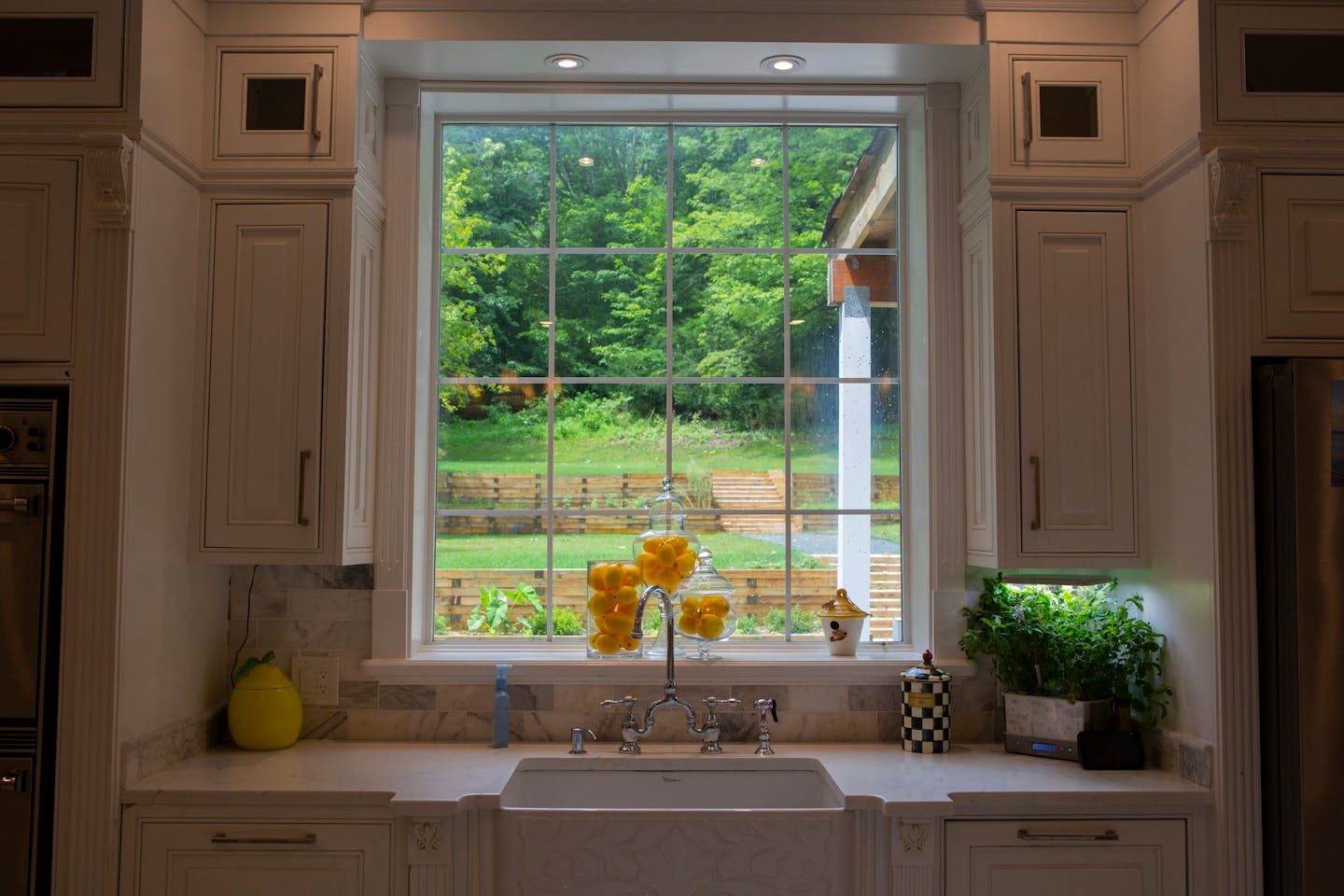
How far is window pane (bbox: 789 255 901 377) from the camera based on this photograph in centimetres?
307

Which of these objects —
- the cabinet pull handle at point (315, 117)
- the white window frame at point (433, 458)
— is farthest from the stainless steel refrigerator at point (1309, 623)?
the cabinet pull handle at point (315, 117)

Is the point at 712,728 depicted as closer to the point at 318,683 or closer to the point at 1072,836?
the point at 1072,836

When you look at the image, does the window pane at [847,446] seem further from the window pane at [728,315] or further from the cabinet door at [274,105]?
the cabinet door at [274,105]

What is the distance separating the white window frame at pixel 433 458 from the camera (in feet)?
9.16

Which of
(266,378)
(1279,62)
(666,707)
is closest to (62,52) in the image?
(266,378)

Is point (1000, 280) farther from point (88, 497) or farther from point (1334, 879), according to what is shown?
point (88, 497)

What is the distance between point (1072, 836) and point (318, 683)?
6.52 ft

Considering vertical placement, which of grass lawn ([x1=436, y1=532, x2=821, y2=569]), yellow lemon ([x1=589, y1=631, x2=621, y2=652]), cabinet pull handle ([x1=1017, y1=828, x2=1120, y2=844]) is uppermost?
grass lawn ([x1=436, y1=532, x2=821, y2=569])

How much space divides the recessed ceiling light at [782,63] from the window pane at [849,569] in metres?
1.30

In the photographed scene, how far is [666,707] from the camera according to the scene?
9.02 ft

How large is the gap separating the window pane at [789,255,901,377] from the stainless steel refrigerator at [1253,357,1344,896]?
115cm

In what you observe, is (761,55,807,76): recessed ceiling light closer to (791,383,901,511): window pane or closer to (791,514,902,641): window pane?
(791,383,901,511): window pane

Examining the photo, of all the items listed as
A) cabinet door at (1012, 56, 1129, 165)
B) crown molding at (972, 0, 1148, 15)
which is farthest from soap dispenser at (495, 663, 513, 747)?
crown molding at (972, 0, 1148, 15)

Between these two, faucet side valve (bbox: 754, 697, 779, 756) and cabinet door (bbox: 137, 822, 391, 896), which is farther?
faucet side valve (bbox: 754, 697, 779, 756)
